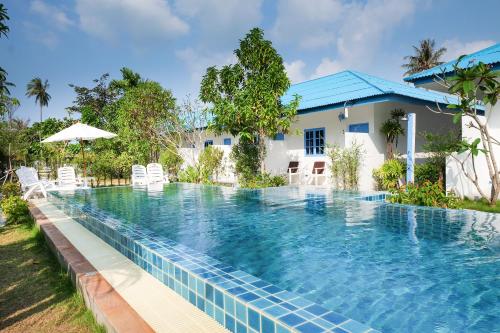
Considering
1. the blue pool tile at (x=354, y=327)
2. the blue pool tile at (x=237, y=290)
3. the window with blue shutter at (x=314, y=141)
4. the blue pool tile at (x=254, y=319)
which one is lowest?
the blue pool tile at (x=254, y=319)

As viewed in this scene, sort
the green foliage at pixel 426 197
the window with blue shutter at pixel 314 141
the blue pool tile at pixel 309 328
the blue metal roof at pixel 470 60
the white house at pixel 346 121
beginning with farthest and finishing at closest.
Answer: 1. the window with blue shutter at pixel 314 141
2. the white house at pixel 346 121
3. the blue metal roof at pixel 470 60
4. the green foliage at pixel 426 197
5. the blue pool tile at pixel 309 328

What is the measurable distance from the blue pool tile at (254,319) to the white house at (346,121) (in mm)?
10224

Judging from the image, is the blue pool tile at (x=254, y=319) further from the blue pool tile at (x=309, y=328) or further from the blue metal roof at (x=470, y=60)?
the blue metal roof at (x=470, y=60)

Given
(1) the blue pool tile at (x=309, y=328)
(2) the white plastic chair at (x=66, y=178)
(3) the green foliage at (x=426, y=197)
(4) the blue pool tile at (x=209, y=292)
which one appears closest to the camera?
(1) the blue pool tile at (x=309, y=328)

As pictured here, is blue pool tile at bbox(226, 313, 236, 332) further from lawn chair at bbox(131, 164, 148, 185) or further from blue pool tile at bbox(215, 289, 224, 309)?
lawn chair at bbox(131, 164, 148, 185)

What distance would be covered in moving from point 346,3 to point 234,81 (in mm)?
8432

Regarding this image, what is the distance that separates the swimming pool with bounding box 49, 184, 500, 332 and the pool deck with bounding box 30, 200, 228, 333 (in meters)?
0.76

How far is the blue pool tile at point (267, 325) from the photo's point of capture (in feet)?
7.95

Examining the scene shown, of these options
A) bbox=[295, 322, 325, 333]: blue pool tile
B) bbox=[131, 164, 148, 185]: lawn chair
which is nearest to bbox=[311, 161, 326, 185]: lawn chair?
bbox=[131, 164, 148, 185]: lawn chair

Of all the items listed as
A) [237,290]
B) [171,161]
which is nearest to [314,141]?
[171,161]

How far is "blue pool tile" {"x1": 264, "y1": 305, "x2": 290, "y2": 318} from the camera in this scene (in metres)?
2.49

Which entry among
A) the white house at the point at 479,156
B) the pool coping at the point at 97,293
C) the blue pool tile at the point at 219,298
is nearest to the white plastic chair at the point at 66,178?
the pool coping at the point at 97,293

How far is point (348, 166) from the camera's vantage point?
1197 centimetres

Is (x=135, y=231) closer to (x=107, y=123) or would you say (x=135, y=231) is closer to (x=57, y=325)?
(x=57, y=325)
